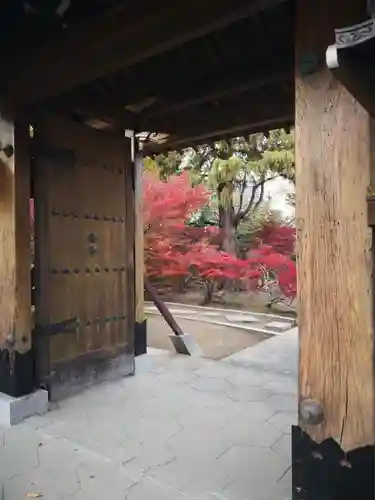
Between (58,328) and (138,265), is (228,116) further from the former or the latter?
(58,328)

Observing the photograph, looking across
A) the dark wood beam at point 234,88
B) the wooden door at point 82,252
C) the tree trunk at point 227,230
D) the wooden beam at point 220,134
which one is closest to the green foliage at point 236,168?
the tree trunk at point 227,230

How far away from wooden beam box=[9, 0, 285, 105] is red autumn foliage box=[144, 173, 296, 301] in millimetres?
5114

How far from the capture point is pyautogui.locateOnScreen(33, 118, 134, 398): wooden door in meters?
3.49

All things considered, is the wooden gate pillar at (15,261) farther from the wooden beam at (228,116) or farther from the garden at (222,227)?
the garden at (222,227)

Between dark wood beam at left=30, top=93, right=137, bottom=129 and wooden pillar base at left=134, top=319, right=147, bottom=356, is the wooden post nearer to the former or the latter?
wooden pillar base at left=134, top=319, right=147, bottom=356

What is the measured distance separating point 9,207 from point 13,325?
Result: 897 mm

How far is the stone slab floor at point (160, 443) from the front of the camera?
7.53 feet

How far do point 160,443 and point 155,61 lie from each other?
8.90 ft

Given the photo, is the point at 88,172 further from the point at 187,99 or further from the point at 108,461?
the point at 108,461

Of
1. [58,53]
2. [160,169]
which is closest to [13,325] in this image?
[58,53]

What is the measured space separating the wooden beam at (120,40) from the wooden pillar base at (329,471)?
200 cm

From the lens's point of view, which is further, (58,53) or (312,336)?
(58,53)

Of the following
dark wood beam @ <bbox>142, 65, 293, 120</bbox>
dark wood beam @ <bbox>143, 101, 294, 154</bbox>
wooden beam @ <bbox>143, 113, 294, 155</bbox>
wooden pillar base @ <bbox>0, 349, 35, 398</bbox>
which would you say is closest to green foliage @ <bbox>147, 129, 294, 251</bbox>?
wooden beam @ <bbox>143, 113, 294, 155</bbox>

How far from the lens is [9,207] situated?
3258 mm
